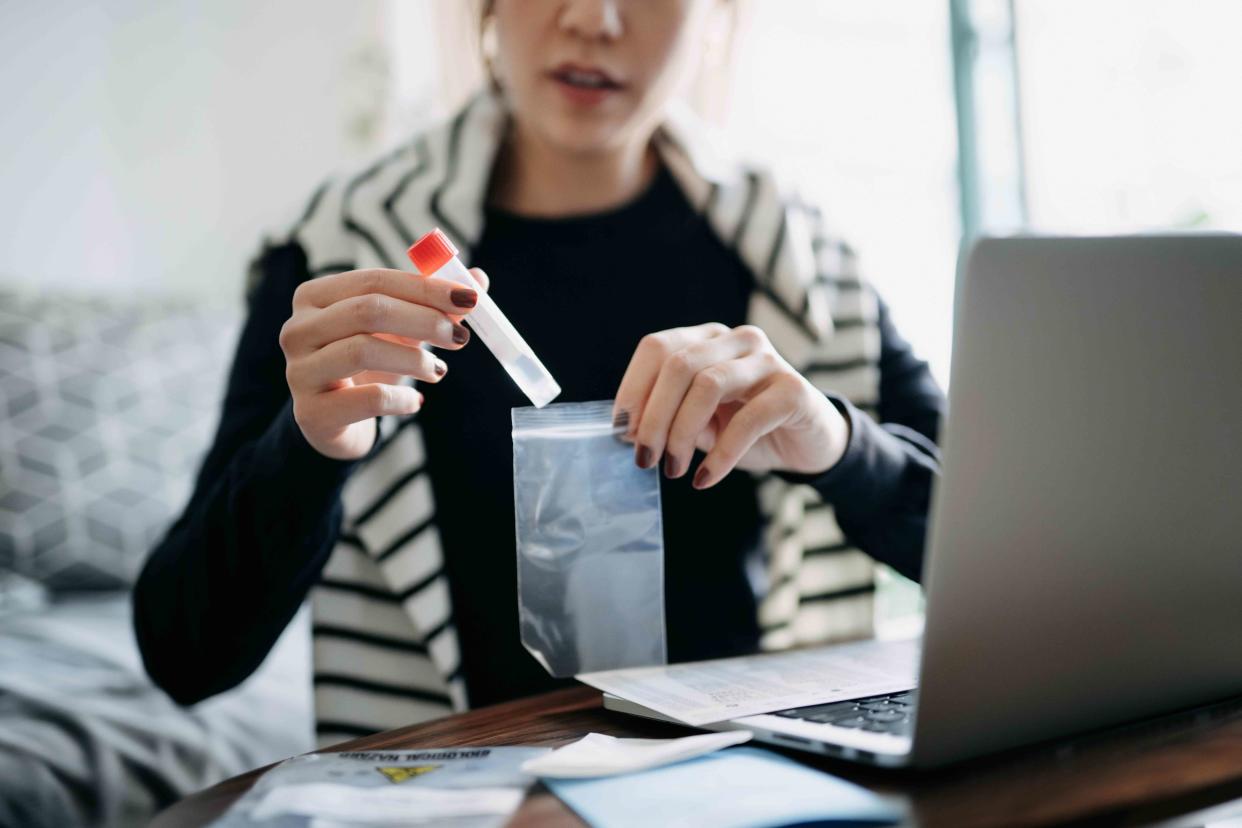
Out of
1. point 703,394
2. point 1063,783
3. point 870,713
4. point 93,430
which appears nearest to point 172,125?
point 93,430

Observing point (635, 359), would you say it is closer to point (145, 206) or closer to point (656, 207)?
point (656, 207)

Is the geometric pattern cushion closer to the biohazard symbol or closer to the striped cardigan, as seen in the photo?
the striped cardigan

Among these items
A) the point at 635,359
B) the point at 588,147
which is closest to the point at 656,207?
the point at 588,147

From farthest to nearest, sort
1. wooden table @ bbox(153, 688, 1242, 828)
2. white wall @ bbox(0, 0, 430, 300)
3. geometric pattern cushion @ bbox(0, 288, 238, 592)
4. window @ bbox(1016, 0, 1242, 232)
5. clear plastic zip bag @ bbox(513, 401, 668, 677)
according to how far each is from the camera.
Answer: white wall @ bbox(0, 0, 430, 300)
window @ bbox(1016, 0, 1242, 232)
geometric pattern cushion @ bbox(0, 288, 238, 592)
clear plastic zip bag @ bbox(513, 401, 668, 677)
wooden table @ bbox(153, 688, 1242, 828)

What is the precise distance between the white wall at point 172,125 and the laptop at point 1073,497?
1673mm

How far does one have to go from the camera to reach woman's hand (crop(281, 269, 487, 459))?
547 millimetres

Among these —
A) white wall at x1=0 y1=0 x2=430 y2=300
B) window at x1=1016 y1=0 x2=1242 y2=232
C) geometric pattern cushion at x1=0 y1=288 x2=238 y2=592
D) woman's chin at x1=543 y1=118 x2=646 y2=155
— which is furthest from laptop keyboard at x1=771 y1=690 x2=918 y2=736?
white wall at x1=0 y1=0 x2=430 y2=300

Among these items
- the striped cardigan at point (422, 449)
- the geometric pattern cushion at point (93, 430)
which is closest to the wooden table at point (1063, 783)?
the striped cardigan at point (422, 449)

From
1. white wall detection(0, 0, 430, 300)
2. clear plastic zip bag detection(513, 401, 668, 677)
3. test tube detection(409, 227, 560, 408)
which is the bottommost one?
clear plastic zip bag detection(513, 401, 668, 677)

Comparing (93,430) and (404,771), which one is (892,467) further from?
(93,430)

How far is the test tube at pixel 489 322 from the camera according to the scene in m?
0.55

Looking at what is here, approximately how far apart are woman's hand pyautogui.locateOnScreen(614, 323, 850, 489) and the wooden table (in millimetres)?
152

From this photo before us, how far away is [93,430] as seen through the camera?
148cm

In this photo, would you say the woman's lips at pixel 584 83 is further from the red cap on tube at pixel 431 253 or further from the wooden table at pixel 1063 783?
the wooden table at pixel 1063 783
